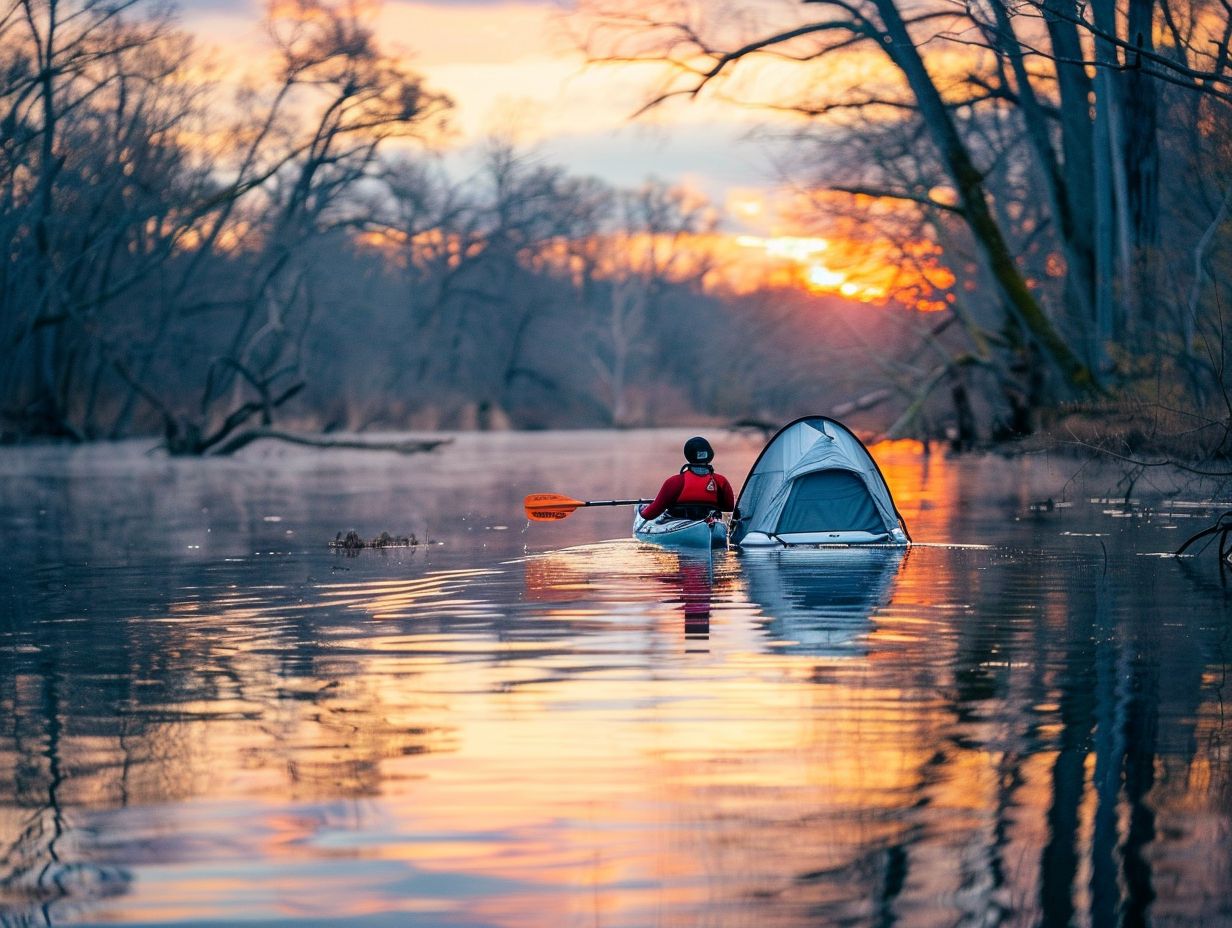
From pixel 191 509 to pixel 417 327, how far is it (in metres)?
55.9

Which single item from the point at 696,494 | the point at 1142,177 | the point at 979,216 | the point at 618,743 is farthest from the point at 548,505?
the point at 1142,177

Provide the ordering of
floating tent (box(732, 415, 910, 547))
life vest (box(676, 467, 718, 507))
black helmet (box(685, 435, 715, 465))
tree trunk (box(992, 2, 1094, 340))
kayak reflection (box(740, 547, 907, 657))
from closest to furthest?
kayak reflection (box(740, 547, 907, 657)) < black helmet (box(685, 435, 715, 465)) < life vest (box(676, 467, 718, 507)) < floating tent (box(732, 415, 910, 547)) < tree trunk (box(992, 2, 1094, 340))

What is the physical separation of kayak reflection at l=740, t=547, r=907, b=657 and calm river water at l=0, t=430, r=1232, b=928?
89 mm

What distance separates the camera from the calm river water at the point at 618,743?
6445 mm

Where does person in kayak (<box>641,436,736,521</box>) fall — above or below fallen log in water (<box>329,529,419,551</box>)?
above

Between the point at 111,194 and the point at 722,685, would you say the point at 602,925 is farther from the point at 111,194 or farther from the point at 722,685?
the point at 111,194

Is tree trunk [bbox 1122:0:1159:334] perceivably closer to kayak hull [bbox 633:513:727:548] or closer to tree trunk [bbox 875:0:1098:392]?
tree trunk [bbox 875:0:1098:392]

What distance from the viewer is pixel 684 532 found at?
67.9 feet

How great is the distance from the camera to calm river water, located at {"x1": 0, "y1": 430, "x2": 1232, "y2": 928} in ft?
21.1

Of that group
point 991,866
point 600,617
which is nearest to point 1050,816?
point 991,866

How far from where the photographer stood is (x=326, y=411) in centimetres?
7356

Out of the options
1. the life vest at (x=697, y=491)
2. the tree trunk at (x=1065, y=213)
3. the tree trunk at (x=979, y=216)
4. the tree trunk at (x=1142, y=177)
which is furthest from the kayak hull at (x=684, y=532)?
the tree trunk at (x=1065, y=213)

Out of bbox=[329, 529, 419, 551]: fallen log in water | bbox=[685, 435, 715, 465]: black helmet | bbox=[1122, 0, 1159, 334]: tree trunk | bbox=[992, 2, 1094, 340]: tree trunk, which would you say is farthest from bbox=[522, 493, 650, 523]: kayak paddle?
bbox=[992, 2, 1094, 340]: tree trunk

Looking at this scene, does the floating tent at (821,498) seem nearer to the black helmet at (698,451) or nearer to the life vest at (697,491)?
the life vest at (697,491)
